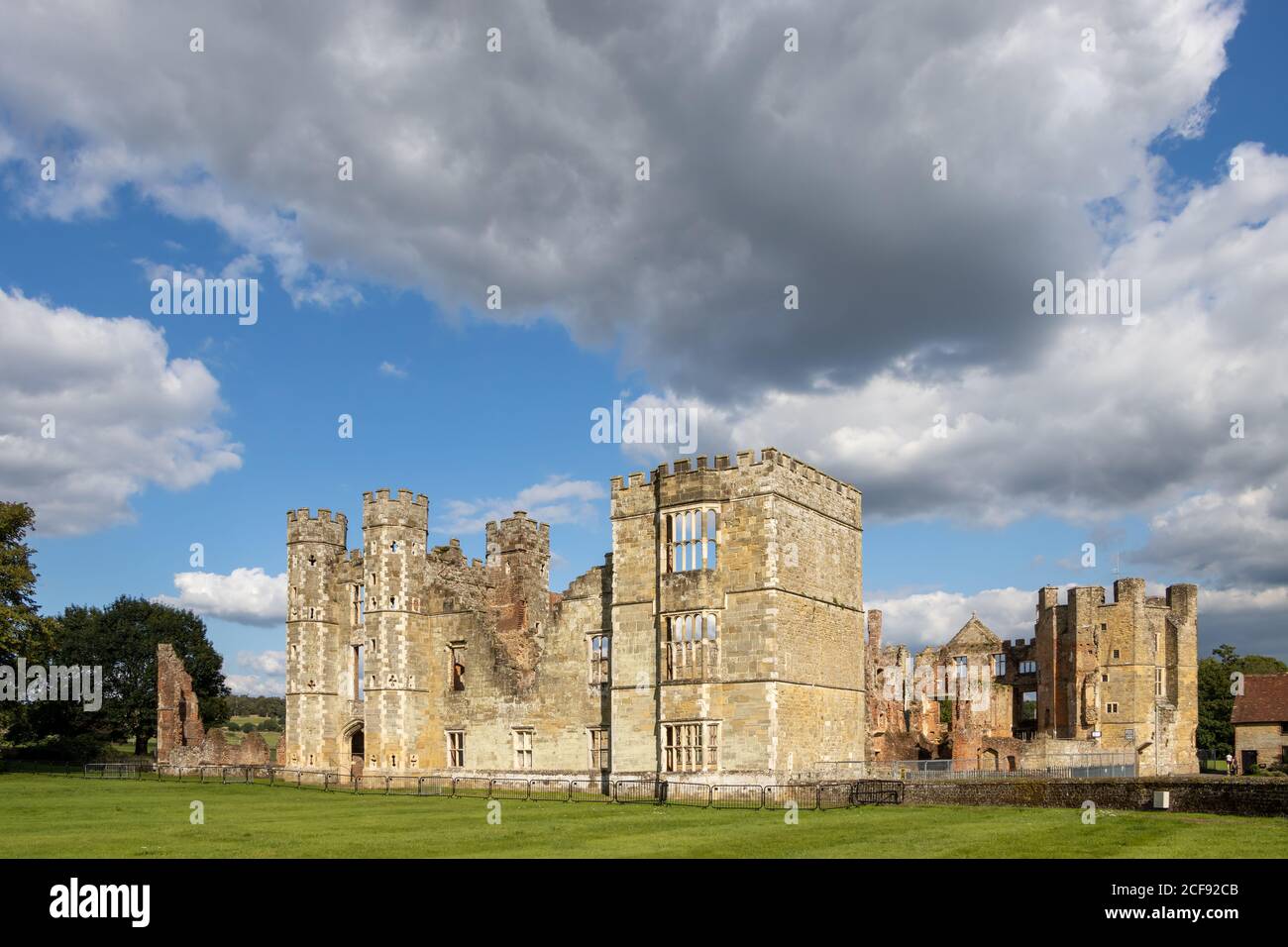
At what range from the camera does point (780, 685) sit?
3900cm

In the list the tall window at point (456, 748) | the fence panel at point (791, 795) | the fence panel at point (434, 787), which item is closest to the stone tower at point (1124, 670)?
the fence panel at point (791, 795)

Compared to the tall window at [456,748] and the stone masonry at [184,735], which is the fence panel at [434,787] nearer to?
the tall window at [456,748]

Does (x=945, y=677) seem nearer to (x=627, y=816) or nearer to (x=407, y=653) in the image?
(x=407, y=653)

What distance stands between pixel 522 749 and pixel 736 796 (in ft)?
46.3

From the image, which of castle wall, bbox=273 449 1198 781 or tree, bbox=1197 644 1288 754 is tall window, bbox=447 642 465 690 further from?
tree, bbox=1197 644 1288 754

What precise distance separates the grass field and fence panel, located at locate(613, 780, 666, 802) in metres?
2.41

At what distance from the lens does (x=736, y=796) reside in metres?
37.0

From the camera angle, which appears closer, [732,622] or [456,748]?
[732,622]

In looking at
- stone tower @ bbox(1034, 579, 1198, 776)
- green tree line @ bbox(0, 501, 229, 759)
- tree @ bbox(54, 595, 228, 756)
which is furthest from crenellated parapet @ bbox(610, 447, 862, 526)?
tree @ bbox(54, 595, 228, 756)

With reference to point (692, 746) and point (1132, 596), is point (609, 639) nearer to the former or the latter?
point (692, 746)

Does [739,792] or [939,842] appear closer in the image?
[939,842]

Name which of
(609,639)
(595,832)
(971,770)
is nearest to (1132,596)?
(971,770)
